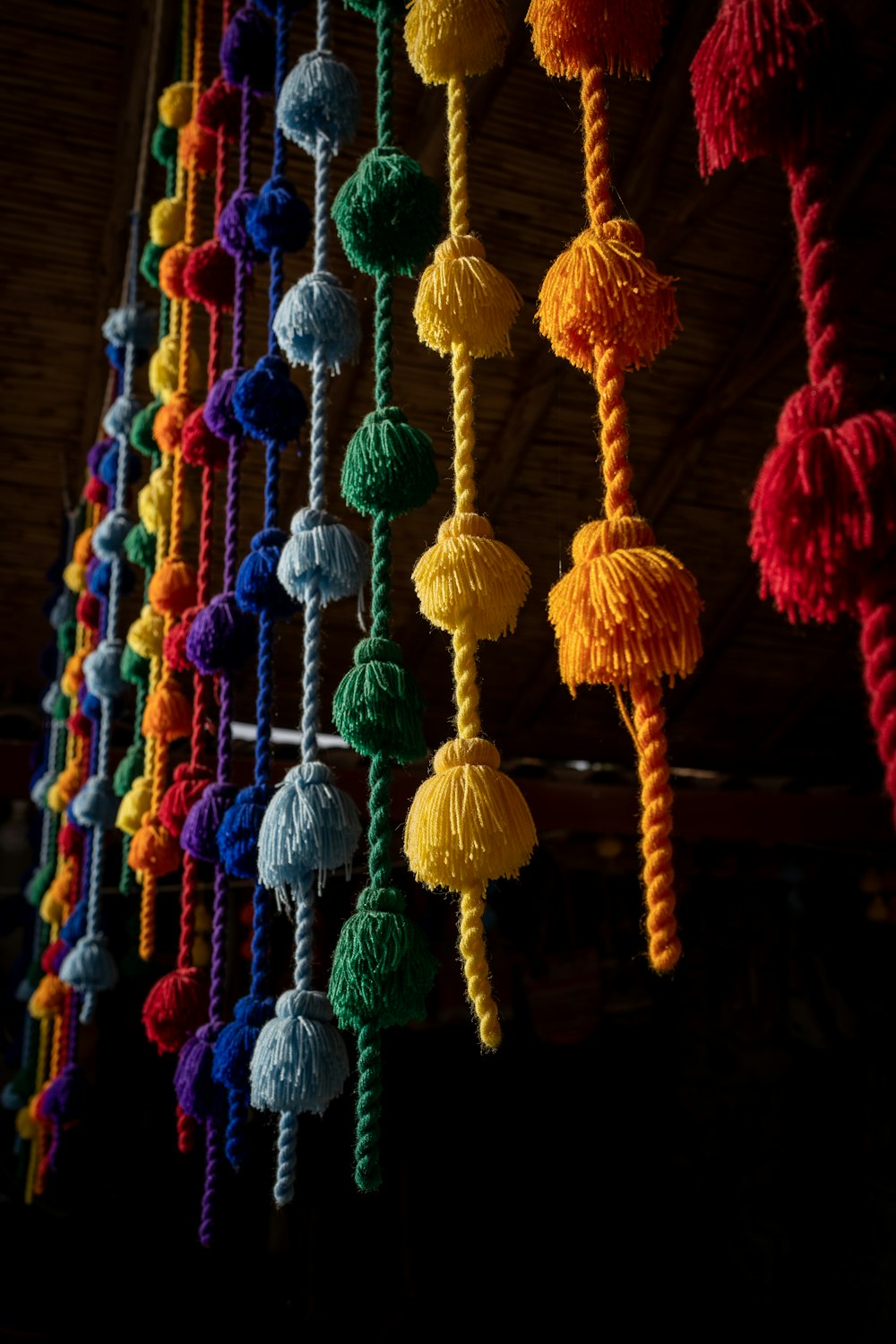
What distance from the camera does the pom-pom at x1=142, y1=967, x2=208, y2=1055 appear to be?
40.3 inches

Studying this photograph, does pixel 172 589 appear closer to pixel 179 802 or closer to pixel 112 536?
pixel 179 802

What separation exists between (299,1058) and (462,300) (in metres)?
0.55

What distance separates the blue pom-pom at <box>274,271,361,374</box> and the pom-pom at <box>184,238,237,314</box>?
1.17 feet

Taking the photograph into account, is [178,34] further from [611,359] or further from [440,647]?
[440,647]

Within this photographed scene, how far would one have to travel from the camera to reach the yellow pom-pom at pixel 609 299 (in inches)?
22.8

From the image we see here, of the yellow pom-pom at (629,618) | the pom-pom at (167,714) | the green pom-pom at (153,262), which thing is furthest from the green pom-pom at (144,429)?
the yellow pom-pom at (629,618)

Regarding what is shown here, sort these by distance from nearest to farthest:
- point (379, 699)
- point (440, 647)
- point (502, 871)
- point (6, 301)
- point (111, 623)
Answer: point (502, 871), point (379, 699), point (111, 623), point (6, 301), point (440, 647)

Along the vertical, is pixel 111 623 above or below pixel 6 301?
below

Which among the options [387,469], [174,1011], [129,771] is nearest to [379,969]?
[387,469]

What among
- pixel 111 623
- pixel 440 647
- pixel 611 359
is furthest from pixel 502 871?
pixel 440 647

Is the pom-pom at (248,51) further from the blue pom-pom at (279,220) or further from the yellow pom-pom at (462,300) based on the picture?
the yellow pom-pom at (462,300)

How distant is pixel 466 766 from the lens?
0.61 metres

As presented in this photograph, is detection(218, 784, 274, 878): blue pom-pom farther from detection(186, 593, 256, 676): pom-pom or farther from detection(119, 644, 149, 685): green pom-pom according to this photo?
detection(119, 644, 149, 685): green pom-pom

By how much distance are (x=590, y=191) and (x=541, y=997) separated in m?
3.04
